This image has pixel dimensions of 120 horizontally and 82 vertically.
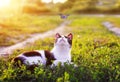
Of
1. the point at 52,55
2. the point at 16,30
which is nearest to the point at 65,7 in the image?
the point at 16,30

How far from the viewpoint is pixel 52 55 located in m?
9.66

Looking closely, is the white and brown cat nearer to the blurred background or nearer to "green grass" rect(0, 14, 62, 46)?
"green grass" rect(0, 14, 62, 46)

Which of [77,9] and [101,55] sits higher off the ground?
[101,55]

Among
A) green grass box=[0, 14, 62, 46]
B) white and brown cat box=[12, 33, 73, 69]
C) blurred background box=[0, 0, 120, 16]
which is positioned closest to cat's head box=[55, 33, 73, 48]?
white and brown cat box=[12, 33, 73, 69]

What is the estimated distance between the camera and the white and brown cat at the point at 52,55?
368 inches

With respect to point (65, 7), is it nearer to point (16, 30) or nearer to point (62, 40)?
point (16, 30)

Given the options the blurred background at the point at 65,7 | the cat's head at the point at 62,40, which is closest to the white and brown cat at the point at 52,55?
the cat's head at the point at 62,40

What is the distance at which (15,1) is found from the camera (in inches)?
3118

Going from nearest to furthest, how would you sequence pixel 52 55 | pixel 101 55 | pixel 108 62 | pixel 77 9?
1. pixel 52 55
2. pixel 108 62
3. pixel 101 55
4. pixel 77 9

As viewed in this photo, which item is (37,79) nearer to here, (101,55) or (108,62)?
(108,62)

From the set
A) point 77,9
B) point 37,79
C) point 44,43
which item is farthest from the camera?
point 77,9

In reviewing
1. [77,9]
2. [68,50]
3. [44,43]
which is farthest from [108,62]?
[77,9]

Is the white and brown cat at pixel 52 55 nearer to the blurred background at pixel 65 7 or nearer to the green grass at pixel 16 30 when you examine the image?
the green grass at pixel 16 30

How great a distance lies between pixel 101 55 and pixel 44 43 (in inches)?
218
